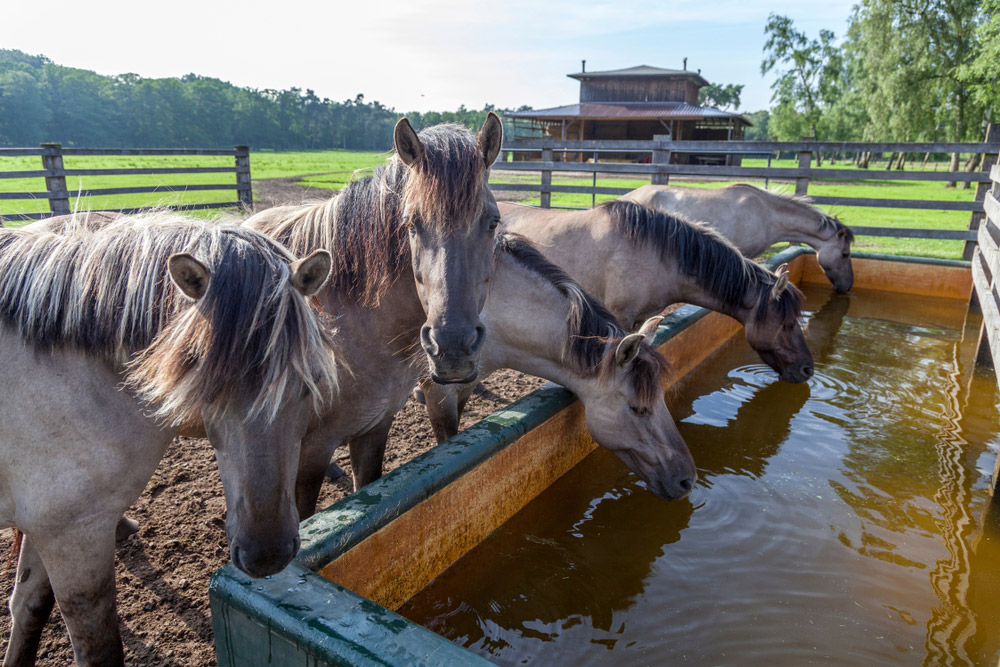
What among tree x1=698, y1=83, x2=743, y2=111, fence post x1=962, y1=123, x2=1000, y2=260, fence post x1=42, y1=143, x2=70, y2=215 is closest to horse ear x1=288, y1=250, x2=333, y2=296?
fence post x1=42, y1=143, x2=70, y2=215

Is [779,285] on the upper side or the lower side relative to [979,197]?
lower

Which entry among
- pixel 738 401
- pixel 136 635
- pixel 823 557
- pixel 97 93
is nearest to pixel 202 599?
pixel 136 635

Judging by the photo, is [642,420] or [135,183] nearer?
[642,420]

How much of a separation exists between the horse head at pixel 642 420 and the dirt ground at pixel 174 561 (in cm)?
150

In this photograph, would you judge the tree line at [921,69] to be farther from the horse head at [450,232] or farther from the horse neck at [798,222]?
the horse head at [450,232]

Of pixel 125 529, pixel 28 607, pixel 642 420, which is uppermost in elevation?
pixel 642 420

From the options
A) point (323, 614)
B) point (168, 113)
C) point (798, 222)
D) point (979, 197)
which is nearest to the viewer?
point (323, 614)

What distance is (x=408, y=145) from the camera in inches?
88.9

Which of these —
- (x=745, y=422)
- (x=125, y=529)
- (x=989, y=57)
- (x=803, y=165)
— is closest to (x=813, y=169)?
(x=803, y=165)

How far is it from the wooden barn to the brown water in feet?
107

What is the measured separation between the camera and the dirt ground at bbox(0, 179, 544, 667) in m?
2.20

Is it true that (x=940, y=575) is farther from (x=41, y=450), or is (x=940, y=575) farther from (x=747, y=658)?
(x=41, y=450)

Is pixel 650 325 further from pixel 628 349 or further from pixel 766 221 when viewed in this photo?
pixel 766 221

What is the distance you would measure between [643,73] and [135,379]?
43623mm
